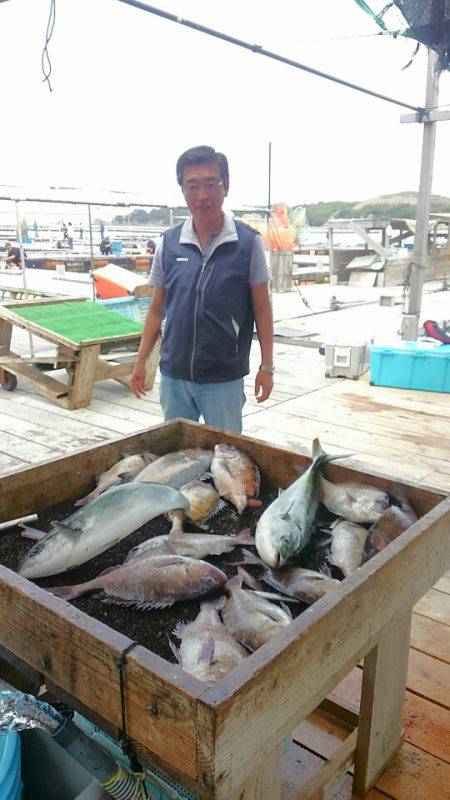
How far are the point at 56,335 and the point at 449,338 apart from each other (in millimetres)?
4379

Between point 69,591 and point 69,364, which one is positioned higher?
point 69,591

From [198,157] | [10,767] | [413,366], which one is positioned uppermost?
[198,157]

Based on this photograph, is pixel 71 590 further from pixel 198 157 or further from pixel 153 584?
pixel 198 157

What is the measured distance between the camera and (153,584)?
135cm

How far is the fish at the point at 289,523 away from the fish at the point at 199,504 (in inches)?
6.6

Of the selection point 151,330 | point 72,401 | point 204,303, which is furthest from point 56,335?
point 204,303

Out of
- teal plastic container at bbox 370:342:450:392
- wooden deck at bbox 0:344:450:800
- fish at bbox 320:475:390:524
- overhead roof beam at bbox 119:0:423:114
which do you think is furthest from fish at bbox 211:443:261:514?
teal plastic container at bbox 370:342:450:392

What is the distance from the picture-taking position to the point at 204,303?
2.71 meters

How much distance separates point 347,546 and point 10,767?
0.97 m

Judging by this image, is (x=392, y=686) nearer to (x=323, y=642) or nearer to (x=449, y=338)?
(x=323, y=642)

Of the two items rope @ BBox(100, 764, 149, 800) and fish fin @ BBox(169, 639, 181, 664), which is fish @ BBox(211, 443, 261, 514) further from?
rope @ BBox(100, 764, 149, 800)

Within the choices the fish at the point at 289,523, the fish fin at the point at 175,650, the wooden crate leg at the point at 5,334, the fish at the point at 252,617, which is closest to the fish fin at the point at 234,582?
the fish at the point at 252,617

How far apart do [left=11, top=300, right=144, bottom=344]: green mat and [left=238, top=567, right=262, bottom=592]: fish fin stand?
446cm

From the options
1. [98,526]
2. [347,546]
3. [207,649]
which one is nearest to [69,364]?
[98,526]
